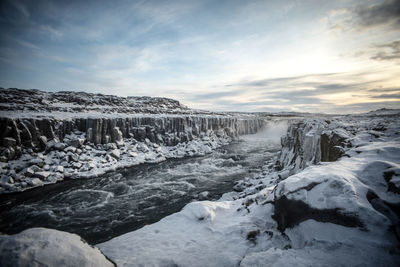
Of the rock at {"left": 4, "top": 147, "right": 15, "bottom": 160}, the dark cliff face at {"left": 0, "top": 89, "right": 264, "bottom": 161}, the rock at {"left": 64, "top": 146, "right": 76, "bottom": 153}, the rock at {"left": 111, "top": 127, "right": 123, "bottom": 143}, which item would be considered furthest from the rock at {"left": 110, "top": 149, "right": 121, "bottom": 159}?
the rock at {"left": 4, "top": 147, "right": 15, "bottom": 160}

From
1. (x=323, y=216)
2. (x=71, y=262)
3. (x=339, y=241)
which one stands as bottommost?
(x=71, y=262)

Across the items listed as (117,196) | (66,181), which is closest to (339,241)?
(117,196)

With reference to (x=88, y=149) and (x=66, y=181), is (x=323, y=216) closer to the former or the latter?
(x=66, y=181)

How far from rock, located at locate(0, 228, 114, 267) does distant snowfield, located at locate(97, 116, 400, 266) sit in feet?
3.05

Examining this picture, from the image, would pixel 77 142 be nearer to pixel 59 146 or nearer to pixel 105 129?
pixel 59 146

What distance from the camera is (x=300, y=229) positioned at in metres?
3.95

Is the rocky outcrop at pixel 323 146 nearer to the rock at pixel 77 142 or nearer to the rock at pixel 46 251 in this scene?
the rock at pixel 46 251

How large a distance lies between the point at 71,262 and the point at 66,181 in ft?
38.6

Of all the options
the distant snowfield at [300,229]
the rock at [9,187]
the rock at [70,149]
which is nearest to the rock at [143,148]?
the rock at [70,149]

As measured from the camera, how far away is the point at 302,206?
4.11 m

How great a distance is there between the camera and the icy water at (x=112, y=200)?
7.72m

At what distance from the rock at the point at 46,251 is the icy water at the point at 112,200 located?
155 inches

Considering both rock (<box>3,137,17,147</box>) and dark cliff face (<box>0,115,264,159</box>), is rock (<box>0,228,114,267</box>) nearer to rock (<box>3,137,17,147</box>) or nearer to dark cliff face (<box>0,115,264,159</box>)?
rock (<box>3,137,17,147</box>)

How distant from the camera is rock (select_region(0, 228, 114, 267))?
2.80m
